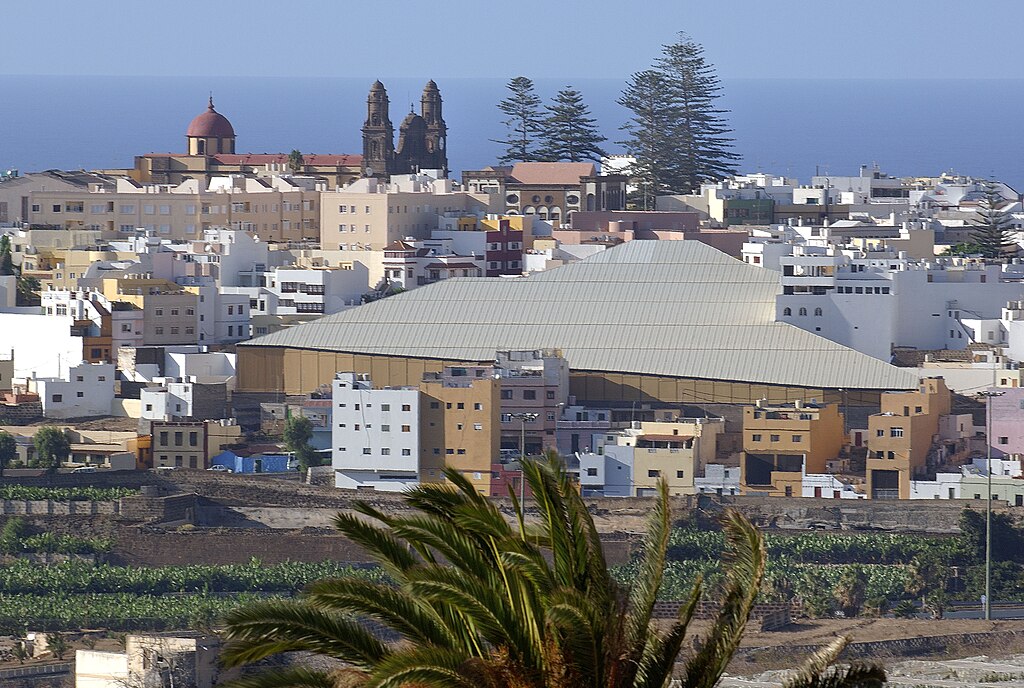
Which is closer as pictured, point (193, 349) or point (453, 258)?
point (193, 349)

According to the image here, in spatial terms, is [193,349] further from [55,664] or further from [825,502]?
[55,664]

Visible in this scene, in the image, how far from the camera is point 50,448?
35531 millimetres

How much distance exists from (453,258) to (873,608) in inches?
771

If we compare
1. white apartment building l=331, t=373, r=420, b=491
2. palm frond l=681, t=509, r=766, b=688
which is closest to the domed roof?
white apartment building l=331, t=373, r=420, b=491

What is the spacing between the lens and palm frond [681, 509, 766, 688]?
10.5m

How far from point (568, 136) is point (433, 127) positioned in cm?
574

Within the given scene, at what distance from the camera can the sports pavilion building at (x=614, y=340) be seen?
37.5 metres

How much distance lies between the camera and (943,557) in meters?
31.4

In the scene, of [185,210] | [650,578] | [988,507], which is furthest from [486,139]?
[650,578]

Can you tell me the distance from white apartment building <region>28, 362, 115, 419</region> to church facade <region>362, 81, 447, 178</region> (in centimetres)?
2156

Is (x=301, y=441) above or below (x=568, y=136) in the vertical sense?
below

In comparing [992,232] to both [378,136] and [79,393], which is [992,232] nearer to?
[378,136]

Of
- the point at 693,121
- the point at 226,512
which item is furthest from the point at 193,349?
the point at 693,121

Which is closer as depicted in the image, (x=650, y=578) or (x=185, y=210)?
(x=650, y=578)
